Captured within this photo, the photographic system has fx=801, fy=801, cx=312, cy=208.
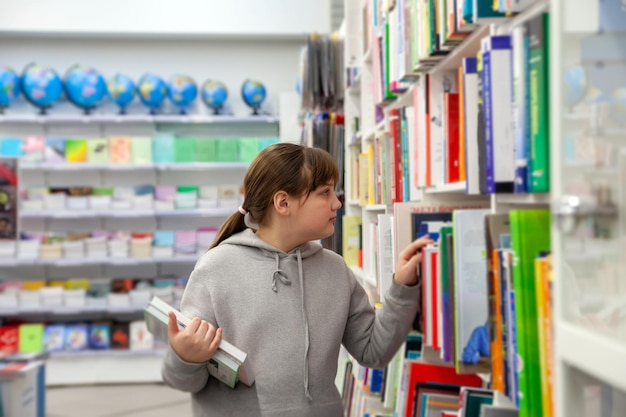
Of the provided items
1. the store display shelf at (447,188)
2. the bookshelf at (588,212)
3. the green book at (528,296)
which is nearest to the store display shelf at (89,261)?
the store display shelf at (447,188)

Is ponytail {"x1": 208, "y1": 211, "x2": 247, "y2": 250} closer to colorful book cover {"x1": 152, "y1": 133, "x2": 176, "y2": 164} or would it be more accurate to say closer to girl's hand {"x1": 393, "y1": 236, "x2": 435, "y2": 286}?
girl's hand {"x1": 393, "y1": 236, "x2": 435, "y2": 286}

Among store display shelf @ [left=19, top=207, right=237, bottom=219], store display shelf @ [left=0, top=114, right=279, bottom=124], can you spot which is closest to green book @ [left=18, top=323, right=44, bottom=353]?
store display shelf @ [left=19, top=207, right=237, bottom=219]

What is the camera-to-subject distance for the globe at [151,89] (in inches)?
261

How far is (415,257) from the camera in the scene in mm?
1664

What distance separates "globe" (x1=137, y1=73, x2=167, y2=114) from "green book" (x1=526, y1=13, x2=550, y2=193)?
18.6 feet

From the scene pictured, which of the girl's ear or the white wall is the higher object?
the white wall

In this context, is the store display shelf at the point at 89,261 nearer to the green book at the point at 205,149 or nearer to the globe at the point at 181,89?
the green book at the point at 205,149

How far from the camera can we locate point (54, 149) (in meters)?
6.55

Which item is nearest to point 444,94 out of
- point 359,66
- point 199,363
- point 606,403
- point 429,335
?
point 429,335

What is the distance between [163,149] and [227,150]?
527 mm

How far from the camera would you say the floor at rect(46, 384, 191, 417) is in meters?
5.34

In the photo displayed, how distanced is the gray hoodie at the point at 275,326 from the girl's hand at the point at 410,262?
0.08ft

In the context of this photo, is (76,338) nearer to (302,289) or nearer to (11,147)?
(11,147)

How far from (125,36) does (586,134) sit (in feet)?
20.8
